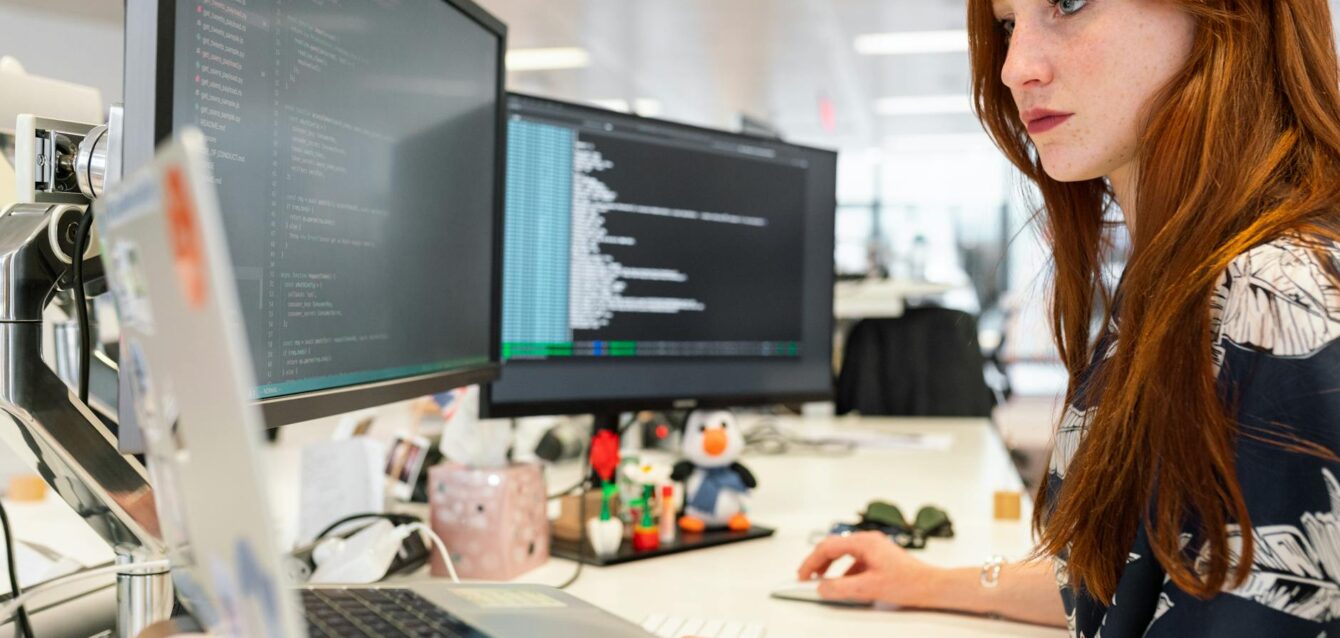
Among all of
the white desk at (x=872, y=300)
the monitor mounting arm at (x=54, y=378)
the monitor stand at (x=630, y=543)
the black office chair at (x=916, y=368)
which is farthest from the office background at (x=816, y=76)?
the monitor mounting arm at (x=54, y=378)

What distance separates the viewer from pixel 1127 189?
0.80 meters

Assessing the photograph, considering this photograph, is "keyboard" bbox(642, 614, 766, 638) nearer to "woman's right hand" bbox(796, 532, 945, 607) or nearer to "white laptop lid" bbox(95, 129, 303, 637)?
"woman's right hand" bbox(796, 532, 945, 607)

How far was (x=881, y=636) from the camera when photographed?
84 cm

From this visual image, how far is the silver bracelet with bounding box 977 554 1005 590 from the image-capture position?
2.93 ft

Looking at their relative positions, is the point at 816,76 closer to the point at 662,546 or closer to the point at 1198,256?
the point at 662,546

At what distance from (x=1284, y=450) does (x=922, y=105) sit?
860 cm

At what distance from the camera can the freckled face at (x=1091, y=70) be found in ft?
2.29

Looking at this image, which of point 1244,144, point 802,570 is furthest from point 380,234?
point 1244,144

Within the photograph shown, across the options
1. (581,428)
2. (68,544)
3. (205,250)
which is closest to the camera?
(205,250)

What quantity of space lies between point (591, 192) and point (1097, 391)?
0.67 metres

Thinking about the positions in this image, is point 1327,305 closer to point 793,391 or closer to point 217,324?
point 217,324

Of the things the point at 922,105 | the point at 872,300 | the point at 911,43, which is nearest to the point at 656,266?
the point at 872,300

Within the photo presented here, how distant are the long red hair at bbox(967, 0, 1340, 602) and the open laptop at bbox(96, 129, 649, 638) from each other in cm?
49

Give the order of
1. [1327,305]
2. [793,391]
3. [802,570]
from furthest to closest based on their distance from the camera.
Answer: [793,391] < [802,570] < [1327,305]
